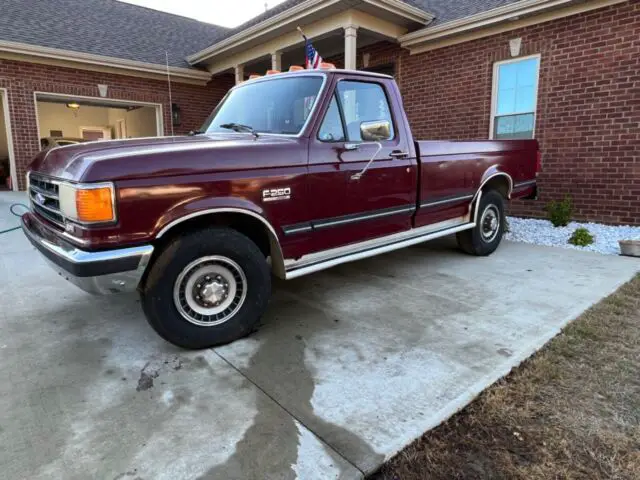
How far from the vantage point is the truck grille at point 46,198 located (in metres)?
2.82

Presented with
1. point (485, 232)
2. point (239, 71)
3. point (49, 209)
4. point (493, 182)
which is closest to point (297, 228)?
point (49, 209)

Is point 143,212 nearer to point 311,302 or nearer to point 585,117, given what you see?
point 311,302

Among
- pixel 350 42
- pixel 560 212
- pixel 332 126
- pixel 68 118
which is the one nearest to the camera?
pixel 332 126

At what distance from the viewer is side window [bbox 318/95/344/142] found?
A: 3438mm

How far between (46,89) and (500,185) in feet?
34.1

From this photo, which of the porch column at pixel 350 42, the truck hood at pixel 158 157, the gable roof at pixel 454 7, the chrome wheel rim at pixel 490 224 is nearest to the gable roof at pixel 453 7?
the gable roof at pixel 454 7

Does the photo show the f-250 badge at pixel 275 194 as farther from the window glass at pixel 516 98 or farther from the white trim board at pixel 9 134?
the white trim board at pixel 9 134

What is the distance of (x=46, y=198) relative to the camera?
3045 mm

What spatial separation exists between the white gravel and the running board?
201cm

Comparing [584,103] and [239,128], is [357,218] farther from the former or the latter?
[584,103]

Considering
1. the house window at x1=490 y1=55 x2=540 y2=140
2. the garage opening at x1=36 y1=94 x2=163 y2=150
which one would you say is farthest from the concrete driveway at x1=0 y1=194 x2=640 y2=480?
the garage opening at x1=36 y1=94 x2=163 y2=150

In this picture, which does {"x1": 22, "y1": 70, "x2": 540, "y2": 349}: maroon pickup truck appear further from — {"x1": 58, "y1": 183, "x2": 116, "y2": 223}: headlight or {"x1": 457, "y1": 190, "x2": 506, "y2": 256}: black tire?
{"x1": 457, "y1": 190, "x2": 506, "y2": 256}: black tire

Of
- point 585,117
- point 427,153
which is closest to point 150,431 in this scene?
point 427,153

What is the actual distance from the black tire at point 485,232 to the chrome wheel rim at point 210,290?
333cm
